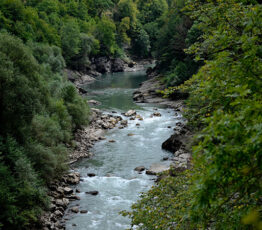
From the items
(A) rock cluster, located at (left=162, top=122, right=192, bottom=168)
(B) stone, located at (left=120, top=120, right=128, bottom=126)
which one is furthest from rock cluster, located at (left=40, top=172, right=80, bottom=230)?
(B) stone, located at (left=120, top=120, right=128, bottom=126)

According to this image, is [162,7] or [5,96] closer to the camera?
[5,96]

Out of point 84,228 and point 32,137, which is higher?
point 32,137

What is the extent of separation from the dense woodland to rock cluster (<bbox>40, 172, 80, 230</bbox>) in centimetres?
52

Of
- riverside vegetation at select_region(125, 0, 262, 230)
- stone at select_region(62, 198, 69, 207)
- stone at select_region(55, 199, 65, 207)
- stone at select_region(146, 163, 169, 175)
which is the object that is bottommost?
stone at select_region(62, 198, 69, 207)

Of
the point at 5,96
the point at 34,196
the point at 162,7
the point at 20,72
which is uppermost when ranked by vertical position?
the point at 162,7

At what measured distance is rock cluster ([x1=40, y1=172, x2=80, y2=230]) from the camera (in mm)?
14876

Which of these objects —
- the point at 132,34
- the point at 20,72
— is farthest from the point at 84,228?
the point at 132,34

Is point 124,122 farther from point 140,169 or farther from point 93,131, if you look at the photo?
point 140,169

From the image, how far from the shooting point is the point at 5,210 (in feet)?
43.1

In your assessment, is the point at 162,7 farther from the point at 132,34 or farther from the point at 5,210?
the point at 5,210

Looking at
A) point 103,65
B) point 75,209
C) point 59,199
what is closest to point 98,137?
point 59,199

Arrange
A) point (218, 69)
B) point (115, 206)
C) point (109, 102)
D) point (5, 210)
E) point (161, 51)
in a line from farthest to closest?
point (161, 51) → point (109, 102) → point (115, 206) → point (5, 210) → point (218, 69)

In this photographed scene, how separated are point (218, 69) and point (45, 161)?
1458cm

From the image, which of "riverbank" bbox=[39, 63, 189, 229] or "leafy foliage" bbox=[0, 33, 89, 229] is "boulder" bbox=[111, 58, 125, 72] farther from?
"leafy foliage" bbox=[0, 33, 89, 229]
